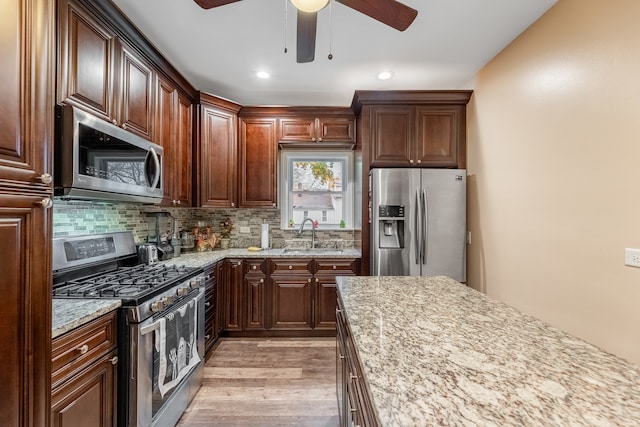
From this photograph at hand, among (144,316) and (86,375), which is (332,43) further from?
(86,375)

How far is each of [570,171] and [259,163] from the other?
2.78 metres

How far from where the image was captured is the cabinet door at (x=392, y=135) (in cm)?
301

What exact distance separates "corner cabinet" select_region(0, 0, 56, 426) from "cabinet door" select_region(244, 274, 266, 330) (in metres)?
2.07

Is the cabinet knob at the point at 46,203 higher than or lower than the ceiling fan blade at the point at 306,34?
lower

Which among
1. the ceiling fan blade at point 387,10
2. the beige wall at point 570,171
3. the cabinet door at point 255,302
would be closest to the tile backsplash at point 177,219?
the cabinet door at point 255,302

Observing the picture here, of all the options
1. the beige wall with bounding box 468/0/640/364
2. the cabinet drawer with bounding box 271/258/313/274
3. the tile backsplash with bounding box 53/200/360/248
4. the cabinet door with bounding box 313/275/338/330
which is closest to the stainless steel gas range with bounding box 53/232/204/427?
the tile backsplash with bounding box 53/200/360/248

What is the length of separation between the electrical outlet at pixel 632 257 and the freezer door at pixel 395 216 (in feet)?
4.85

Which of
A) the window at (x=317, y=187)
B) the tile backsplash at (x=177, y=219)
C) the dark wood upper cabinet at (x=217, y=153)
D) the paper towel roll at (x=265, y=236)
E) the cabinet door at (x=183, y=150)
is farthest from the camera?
the window at (x=317, y=187)

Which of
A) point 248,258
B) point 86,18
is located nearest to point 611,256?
point 248,258

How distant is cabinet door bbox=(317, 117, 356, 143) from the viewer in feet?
11.0

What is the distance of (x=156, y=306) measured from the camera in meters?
1.56

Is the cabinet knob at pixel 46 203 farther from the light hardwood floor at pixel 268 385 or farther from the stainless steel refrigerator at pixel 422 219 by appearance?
the stainless steel refrigerator at pixel 422 219

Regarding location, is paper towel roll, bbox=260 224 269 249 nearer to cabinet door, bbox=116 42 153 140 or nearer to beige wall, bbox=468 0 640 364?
cabinet door, bbox=116 42 153 140

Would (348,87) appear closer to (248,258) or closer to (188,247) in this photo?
(248,258)
